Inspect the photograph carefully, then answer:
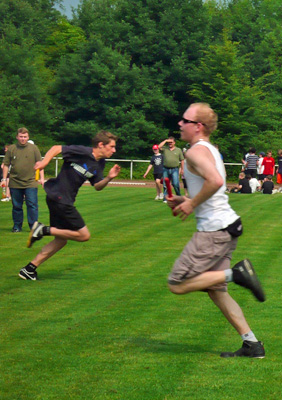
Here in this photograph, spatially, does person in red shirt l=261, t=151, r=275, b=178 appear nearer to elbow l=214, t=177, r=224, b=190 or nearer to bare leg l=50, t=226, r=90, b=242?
bare leg l=50, t=226, r=90, b=242

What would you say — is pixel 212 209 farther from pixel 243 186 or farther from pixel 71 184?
pixel 243 186

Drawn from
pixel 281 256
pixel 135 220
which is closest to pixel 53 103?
pixel 135 220

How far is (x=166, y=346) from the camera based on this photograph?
6418mm

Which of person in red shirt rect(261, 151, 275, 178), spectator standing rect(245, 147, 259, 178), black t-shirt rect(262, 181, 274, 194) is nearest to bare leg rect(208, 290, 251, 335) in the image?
black t-shirt rect(262, 181, 274, 194)

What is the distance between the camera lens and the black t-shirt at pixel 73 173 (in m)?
9.38

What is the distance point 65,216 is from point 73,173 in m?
0.52

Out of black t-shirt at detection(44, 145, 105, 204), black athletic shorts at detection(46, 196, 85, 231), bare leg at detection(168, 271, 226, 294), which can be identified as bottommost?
black athletic shorts at detection(46, 196, 85, 231)

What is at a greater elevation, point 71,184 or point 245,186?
point 71,184

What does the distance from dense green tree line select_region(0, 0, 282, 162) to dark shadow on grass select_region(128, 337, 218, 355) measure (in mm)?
43438

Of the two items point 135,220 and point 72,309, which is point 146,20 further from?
point 72,309

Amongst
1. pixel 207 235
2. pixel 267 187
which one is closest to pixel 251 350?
pixel 207 235

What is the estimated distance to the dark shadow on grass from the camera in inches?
246

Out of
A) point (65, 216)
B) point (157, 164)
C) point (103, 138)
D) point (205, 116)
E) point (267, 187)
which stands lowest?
point (267, 187)

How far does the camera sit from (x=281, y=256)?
12172 mm
